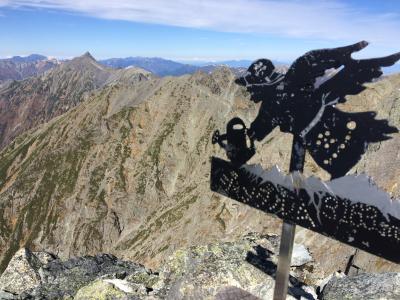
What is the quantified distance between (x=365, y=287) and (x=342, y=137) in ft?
17.2

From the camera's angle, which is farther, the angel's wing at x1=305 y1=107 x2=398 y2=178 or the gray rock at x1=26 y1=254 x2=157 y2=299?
the gray rock at x1=26 y1=254 x2=157 y2=299

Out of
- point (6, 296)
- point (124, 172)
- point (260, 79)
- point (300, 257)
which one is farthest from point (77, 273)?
point (124, 172)

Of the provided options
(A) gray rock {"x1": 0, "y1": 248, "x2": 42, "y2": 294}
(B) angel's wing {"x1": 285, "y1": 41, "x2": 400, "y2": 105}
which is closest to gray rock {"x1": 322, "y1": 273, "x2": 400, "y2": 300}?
(B) angel's wing {"x1": 285, "y1": 41, "x2": 400, "y2": 105}

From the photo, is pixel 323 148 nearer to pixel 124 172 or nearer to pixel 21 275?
pixel 21 275

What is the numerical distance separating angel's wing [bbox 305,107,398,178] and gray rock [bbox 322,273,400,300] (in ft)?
14.6

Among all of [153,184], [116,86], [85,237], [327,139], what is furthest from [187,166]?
[327,139]

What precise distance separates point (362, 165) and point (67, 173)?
145369 millimetres

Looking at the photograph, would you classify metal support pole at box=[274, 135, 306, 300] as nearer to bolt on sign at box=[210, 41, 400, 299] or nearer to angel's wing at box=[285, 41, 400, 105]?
bolt on sign at box=[210, 41, 400, 299]

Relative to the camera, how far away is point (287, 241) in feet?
27.4

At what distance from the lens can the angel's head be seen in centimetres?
800

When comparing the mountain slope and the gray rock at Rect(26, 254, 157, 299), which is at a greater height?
the gray rock at Rect(26, 254, 157, 299)

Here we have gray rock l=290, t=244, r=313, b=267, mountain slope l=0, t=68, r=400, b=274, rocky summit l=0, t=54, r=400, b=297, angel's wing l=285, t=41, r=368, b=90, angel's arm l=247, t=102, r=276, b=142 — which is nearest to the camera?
angel's wing l=285, t=41, r=368, b=90

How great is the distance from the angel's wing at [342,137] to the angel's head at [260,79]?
3.88 feet

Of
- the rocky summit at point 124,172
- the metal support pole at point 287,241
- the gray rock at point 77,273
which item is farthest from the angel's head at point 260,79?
the rocky summit at point 124,172
